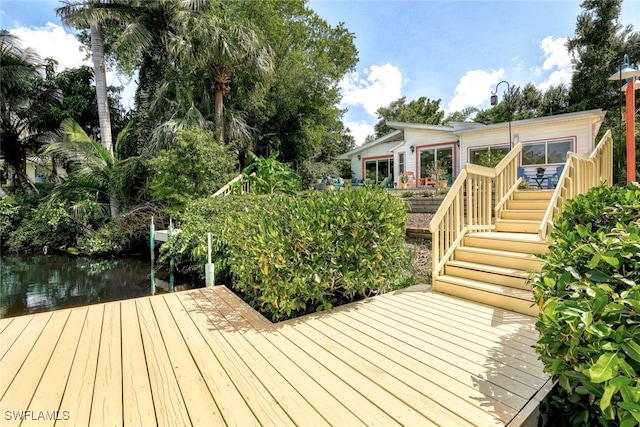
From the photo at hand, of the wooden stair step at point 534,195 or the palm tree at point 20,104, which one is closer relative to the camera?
the wooden stair step at point 534,195

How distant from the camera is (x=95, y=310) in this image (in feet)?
11.4

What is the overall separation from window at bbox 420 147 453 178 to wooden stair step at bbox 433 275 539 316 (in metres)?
10.3

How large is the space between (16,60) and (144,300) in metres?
13.7

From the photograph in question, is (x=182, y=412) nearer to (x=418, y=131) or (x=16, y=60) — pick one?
(x=418, y=131)

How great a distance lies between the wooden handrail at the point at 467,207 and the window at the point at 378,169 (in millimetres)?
11469

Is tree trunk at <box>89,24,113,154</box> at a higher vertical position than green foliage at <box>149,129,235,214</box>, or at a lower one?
higher

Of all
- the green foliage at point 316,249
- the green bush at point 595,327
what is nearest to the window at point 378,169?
the green foliage at point 316,249

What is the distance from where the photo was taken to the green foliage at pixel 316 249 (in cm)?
315

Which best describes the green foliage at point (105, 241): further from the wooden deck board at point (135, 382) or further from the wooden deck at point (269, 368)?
the wooden deck board at point (135, 382)

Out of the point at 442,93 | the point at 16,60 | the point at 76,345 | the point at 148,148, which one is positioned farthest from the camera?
the point at 442,93

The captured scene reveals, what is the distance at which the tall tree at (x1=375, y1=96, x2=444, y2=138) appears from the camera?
91.5 ft

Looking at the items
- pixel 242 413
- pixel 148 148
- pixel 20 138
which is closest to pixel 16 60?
pixel 20 138

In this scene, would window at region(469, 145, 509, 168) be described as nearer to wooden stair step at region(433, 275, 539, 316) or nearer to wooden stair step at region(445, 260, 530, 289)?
wooden stair step at region(445, 260, 530, 289)

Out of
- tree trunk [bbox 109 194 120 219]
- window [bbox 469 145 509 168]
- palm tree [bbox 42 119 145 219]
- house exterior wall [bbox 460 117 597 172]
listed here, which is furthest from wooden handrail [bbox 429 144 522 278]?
tree trunk [bbox 109 194 120 219]
